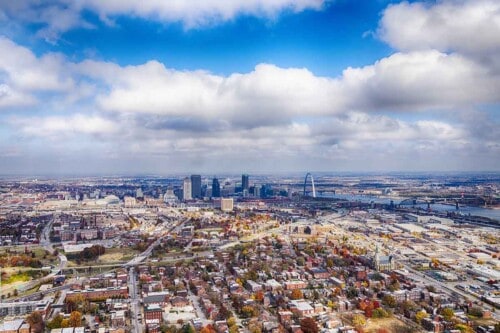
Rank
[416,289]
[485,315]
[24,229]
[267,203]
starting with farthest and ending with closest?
[267,203]
[24,229]
[416,289]
[485,315]

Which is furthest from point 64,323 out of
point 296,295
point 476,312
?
point 476,312

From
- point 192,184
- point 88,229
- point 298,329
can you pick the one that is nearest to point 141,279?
point 298,329

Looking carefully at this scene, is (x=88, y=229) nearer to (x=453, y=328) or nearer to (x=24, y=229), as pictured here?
(x=24, y=229)

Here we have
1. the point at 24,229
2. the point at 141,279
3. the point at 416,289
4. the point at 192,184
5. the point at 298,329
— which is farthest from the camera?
the point at 192,184

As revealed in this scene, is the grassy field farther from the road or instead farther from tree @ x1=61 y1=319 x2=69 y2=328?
tree @ x1=61 y1=319 x2=69 y2=328

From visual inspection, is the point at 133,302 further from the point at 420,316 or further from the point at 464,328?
the point at 464,328

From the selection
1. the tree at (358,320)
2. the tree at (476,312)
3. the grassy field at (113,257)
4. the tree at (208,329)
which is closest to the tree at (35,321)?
the tree at (208,329)
